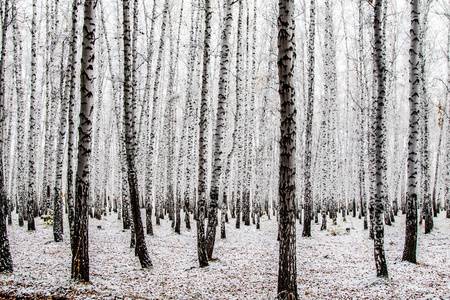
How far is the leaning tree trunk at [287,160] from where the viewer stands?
15.7 feet

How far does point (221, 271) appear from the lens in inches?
287

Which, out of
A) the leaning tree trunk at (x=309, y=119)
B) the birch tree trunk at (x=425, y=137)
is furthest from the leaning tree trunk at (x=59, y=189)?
the birch tree trunk at (x=425, y=137)

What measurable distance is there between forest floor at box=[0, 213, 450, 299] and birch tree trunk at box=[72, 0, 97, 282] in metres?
0.39

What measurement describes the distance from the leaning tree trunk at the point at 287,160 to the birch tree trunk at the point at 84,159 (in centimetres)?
361

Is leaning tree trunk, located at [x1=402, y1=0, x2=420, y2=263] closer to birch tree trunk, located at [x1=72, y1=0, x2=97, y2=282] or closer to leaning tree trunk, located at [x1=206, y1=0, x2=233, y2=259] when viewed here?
leaning tree trunk, located at [x1=206, y1=0, x2=233, y2=259]

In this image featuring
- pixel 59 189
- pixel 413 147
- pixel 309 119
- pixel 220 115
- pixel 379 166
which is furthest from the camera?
pixel 309 119

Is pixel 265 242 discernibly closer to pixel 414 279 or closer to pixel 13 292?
pixel 414 279

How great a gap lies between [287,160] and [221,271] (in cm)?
390

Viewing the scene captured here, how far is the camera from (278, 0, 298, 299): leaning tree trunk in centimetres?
479

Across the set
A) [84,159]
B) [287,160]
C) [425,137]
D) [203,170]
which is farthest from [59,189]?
[425,137]

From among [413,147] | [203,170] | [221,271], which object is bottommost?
[221,271]

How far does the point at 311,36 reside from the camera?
1191 cm

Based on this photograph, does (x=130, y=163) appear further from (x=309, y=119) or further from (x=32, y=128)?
(x=309, y=119)

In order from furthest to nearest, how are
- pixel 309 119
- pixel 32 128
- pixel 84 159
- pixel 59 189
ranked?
1. pixel 309 119
2. pixel 32 128
3. pixel 59 189
4. pixel 84 159
